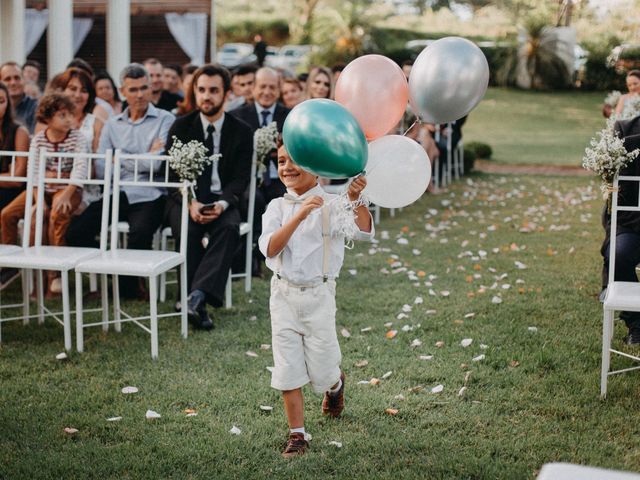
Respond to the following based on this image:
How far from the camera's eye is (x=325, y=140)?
3.51m

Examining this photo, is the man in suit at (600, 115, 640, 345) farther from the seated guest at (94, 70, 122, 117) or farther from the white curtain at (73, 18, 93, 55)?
the white curtain at (73, 18, 93, 55)

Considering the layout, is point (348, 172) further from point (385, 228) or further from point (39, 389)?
point (385, 228)

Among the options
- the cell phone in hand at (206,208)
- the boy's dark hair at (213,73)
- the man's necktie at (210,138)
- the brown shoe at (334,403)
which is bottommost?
the brown shoe at (334,403)

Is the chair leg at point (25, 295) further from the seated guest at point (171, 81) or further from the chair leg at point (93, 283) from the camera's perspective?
the seated guest at point (171, 81)

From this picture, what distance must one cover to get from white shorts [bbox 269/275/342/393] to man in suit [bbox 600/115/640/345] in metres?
2.36

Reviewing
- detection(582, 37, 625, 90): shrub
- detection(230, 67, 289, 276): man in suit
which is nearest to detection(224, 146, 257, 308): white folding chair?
detection(230, 67, 289, 276): man in suit

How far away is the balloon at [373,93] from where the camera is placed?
4020mm

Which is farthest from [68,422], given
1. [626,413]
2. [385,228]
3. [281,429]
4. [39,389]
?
[385,228]

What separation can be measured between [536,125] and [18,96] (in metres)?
18.5

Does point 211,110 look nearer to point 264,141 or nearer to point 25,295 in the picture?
point 264,141

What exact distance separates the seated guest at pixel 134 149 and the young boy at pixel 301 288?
3080 mm

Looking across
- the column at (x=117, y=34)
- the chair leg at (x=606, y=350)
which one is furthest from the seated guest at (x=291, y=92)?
the column at (x=117, y=34)

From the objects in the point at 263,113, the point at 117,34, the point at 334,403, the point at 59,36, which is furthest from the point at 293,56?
the point at 334,403

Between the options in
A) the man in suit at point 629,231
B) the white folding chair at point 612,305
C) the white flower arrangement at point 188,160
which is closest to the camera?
the white folding chair at point 612,305
